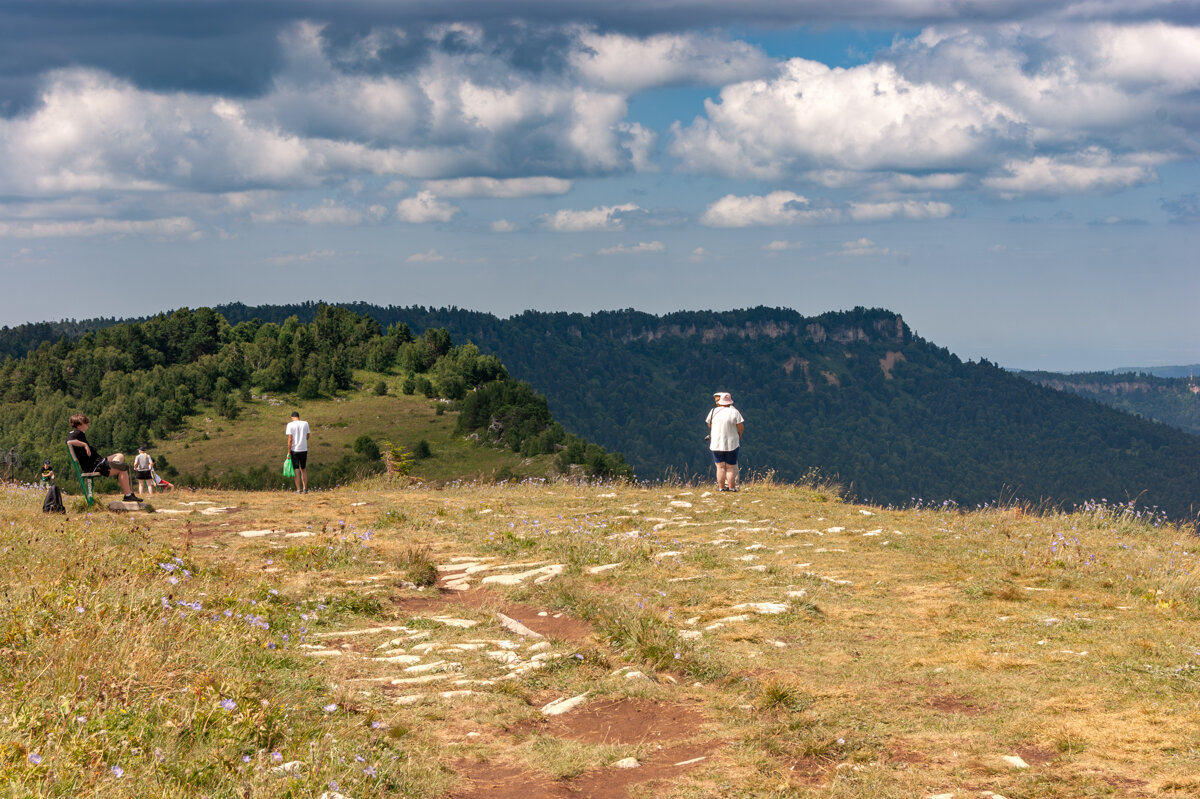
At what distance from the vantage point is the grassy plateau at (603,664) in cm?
449

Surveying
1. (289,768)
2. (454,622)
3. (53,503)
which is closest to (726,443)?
(454,622)

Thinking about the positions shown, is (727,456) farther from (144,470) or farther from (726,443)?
(144,470)

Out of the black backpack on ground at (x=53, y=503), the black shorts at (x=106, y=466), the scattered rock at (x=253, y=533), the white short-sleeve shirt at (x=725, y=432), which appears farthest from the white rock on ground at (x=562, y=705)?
the white short-sleeve shirt at (x=725, y=432)

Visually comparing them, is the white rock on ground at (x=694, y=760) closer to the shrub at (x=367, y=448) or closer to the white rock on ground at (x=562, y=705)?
the white rock on ground at (x=562, y=705)

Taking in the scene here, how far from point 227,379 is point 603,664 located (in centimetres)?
11820

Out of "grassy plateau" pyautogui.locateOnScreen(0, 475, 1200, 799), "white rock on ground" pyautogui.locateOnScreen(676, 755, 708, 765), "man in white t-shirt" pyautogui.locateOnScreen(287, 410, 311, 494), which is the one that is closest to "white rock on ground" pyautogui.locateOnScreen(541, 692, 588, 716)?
"grassy plateau" pyautogui.locateOnScreen(0, 475, 1200, 799)

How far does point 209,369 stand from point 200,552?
115m

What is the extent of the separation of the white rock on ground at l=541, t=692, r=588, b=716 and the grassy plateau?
30mm

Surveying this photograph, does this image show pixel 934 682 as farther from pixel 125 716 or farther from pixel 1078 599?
pixel 125 716

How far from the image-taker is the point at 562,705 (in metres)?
5.96

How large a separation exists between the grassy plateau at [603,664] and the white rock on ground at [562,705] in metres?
0.03

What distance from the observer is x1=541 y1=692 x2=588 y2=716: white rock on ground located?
587 cm

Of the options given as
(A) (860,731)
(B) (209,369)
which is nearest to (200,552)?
(A) (860,731)

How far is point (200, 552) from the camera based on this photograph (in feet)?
34.5
